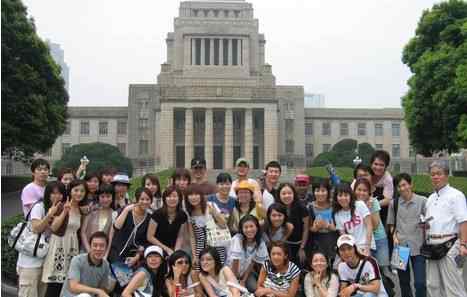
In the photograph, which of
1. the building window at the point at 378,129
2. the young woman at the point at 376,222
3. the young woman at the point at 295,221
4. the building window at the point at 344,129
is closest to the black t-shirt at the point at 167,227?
the young woman at the point at 295,221

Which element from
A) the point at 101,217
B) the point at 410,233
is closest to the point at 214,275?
the point at 101,217

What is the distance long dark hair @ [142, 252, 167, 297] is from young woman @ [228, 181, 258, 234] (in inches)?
41.2

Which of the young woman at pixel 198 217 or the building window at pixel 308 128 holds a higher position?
the building window at pixel 308 128

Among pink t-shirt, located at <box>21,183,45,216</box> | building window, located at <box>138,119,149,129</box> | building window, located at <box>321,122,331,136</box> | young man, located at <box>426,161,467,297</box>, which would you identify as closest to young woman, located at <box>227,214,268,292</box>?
young man, located at <box>426,161,467,297</box>

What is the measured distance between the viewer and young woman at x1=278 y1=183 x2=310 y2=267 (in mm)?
6676

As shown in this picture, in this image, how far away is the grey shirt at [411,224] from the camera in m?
6.66

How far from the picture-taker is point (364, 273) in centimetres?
606

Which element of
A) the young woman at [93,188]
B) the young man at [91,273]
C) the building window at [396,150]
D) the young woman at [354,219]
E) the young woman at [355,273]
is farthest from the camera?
the building window at [396,150]

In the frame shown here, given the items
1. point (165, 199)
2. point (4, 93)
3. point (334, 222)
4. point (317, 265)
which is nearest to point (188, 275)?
point (165, 199)

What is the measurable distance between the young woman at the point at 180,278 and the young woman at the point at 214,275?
0.41 ft

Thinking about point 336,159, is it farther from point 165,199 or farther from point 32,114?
point 165,199

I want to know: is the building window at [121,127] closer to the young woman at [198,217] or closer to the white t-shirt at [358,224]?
the young woman at [198,217]

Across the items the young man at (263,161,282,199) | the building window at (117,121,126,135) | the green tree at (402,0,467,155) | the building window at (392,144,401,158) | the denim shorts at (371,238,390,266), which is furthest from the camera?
the building window at (392,144,401,158)

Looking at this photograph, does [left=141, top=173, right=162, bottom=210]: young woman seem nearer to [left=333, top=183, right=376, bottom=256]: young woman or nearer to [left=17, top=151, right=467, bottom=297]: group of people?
[left=17, top=151, right=467, bottom=297]: group of people
